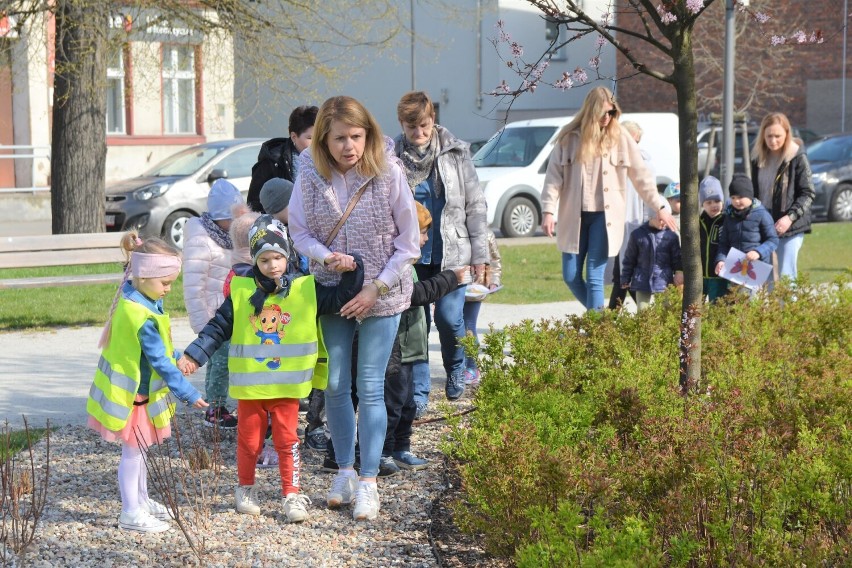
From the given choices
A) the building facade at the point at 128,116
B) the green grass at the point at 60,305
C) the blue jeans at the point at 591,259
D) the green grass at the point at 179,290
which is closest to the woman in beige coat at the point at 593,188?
the blue jeans at the point at 591,259

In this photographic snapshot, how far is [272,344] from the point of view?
5020mm

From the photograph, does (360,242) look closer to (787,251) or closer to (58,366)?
(58,366)

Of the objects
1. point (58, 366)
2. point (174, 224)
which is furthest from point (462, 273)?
point (174, 224)

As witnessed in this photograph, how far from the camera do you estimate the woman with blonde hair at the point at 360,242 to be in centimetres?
509

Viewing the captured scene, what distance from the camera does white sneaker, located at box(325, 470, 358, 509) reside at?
17.1 ft

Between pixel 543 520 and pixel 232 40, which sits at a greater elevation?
pixel 232 40

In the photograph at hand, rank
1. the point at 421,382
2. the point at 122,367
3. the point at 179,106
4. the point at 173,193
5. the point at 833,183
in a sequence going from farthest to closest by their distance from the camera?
the point at 179,106 → the point at 833,183 → the point at 173,193 → the point at 421,382 → the point at 122,367

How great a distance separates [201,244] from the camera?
6.46 meters

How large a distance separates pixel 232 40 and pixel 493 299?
5.15m

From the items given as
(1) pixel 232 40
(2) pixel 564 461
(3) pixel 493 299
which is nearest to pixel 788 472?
(2) pixel 564 461

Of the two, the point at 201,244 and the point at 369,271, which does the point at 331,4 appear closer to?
the point at 201,244

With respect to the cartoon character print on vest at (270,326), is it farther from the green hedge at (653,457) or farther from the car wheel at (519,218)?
the car wheel at (519,218)

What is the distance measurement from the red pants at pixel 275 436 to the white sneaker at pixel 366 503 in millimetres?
269

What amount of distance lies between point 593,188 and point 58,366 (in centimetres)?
410
